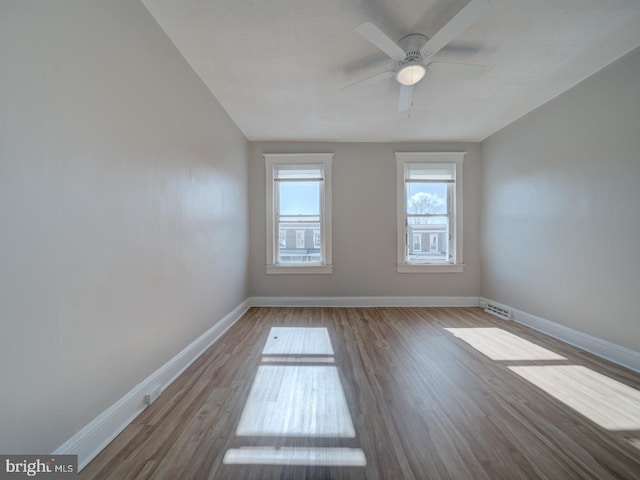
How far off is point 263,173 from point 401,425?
148 inches

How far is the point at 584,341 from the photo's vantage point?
2605 mm

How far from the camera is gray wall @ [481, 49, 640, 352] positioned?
2268 millimetres

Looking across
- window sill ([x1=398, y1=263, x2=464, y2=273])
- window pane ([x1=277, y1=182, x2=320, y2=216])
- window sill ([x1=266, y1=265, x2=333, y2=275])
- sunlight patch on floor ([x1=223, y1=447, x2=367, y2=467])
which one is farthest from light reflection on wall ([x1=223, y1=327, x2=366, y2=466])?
window pane ([x1=277, y1=182, x2=320, y2=216])

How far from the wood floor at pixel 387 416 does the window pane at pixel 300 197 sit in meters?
2.24

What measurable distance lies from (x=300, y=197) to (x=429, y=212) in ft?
7.01

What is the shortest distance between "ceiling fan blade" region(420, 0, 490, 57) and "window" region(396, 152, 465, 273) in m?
2.39

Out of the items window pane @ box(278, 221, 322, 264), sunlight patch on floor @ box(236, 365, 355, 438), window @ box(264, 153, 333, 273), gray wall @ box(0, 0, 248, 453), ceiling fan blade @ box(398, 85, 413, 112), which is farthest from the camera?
window pane @ box(278, 221, 322, 264)

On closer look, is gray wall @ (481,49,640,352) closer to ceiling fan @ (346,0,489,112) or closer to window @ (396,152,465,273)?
window @ (396,152,465,273)

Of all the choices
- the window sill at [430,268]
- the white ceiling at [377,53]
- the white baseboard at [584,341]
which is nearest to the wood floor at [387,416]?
the white baseboard at [584,341]

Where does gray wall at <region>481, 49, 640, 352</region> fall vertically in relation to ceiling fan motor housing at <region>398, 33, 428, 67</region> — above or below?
below

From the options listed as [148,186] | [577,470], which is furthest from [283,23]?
[577,470]

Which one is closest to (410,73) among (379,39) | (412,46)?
(412,46)

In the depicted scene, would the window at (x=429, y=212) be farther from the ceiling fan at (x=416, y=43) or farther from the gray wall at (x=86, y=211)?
the gray wall at (x=86, y=211)

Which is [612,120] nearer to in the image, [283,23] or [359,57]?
[359,57]
